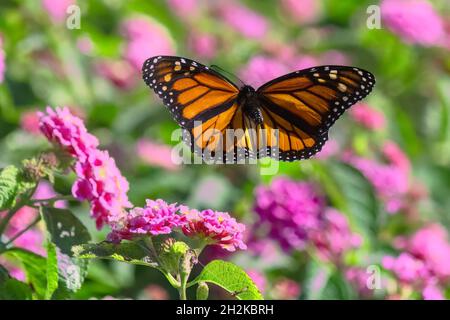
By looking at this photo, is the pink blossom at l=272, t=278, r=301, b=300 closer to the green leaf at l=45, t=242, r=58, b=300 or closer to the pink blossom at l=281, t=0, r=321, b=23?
the green leaf at l=45, t=242, r=58, b=300

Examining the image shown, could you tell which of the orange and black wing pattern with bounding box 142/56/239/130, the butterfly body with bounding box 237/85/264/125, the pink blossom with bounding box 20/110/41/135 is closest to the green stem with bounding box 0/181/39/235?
the orange and black wing pattern with bounding box 142/56/239/130

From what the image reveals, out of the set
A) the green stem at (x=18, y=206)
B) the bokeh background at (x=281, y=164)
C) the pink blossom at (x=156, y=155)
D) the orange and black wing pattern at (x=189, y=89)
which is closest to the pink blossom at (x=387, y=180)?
the bokeh background at (x=281, y=164)

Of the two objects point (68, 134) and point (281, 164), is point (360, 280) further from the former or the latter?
point (68, 134)

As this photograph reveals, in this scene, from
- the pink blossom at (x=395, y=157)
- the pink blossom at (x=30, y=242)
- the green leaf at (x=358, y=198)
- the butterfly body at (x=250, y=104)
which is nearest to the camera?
the pink blossom at (x=30, y=242)

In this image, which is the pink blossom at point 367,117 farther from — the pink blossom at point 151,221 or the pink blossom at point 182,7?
the pink blossom at point 151,221

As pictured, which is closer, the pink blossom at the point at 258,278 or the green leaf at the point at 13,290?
the green leaf at the point at 13,290

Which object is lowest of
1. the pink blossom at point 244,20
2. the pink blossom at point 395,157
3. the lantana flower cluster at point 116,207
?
the lantana flower cluster at point 116,207

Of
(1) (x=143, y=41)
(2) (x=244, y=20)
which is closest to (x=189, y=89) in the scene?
(1) (x=143, y=41)
